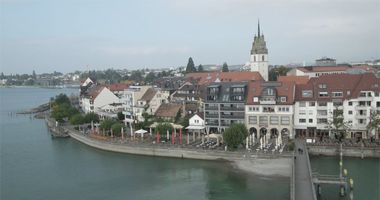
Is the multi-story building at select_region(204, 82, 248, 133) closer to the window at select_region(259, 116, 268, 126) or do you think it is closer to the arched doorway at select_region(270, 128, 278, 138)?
the window at select_region(259, 116, 268, 126)

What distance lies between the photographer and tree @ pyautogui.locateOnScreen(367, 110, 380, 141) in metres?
42.5

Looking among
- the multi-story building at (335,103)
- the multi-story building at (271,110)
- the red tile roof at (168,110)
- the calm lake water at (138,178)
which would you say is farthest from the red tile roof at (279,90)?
the red tile roof at (168,110)

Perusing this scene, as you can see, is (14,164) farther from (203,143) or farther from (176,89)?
(176,89)

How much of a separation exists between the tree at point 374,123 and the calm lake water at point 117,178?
528 inches

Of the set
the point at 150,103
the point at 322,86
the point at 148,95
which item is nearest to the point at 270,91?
the point at 322,86

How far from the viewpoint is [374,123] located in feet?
139

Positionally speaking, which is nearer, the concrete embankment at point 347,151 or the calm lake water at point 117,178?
the calm lake water at point 117,178

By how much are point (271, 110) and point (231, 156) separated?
30.9ft

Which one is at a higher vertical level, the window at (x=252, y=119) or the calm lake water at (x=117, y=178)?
the window at (x=252, y=119)

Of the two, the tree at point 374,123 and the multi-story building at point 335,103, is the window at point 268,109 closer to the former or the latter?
the multi-story building at point 335,103

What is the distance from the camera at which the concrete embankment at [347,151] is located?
4066cm

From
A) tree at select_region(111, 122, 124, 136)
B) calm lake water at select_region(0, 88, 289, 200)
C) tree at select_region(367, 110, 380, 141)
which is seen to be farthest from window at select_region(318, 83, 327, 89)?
tree at select_region(111, 122, 124, 136)

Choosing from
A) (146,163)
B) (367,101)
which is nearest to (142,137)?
(146,163)

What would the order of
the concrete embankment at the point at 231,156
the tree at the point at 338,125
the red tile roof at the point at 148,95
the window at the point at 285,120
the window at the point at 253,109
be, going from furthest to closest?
the red tile roof at the point at 148,95 → the window at the point at 253,109 → the window at the point at 285,120 → the tree at the point at 338,125 → the concrete embankment at the point at 231,156
